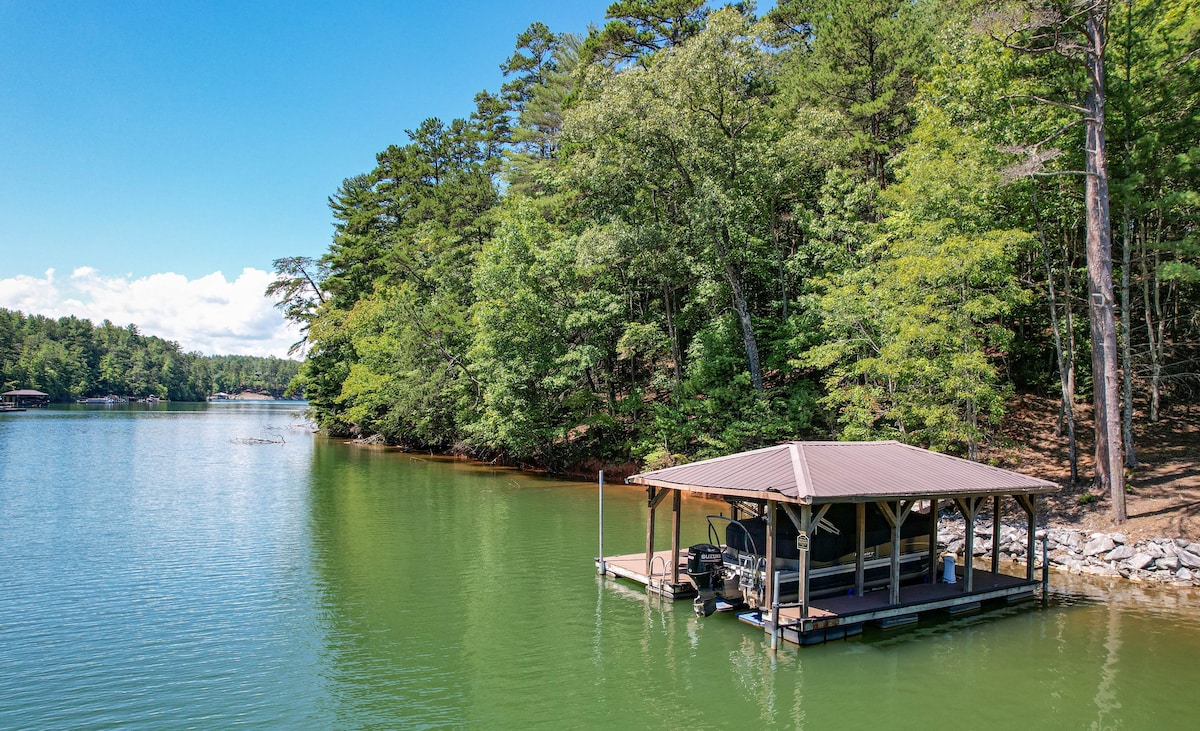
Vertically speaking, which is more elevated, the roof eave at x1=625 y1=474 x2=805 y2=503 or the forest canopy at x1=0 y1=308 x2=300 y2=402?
the forest canopy at x1=0 y1=308 x2=300 y2=402

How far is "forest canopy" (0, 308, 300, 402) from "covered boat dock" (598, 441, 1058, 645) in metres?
103

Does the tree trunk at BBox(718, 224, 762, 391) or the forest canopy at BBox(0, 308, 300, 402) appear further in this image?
the forest canopy at BBox(0, 308, 300, 402)

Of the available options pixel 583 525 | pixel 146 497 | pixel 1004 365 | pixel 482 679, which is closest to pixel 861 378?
pixel 1004 365

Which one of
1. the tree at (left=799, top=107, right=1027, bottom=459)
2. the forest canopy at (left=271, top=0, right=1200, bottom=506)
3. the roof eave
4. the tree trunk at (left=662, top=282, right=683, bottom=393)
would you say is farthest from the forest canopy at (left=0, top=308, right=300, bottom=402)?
the roof eave

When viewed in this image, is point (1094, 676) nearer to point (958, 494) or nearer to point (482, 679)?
point (958, 494)

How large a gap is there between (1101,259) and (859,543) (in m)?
10.1

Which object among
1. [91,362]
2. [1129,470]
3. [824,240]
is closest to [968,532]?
[1129,470]

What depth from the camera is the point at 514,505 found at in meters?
23.6

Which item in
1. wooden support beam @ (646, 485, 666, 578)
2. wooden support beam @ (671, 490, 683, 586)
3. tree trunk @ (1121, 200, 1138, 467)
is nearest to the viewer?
wooden support beam @ (671, 490, 683, 586)

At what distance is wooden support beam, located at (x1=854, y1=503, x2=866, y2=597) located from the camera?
11283 mm

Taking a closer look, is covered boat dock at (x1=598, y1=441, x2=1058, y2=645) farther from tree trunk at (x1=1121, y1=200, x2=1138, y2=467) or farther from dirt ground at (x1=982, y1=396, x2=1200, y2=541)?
tree trunk at (x1=1121, y1=200, x2=1138, y2=467)

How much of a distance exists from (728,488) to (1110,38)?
16066 millimetres

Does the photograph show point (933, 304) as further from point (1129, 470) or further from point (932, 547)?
point (932, 547)

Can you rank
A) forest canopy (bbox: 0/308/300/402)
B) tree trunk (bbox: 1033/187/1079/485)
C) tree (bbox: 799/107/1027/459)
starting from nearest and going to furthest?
tree (bbox: 799/107/1027/459), tree trunk (bbox: 1033/187/1079/485), forest canopy (bbox: 0/308/300/402)
